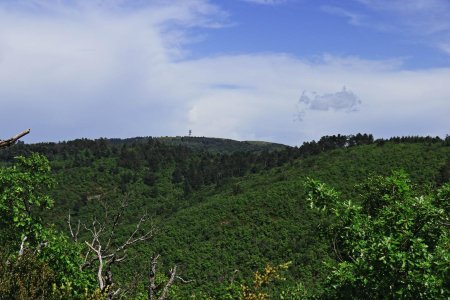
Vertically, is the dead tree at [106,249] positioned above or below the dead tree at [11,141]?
below

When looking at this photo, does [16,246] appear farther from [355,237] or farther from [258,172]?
[258,172]

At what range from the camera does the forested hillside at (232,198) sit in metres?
72.8

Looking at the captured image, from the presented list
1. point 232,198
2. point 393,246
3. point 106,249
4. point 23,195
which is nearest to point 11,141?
point 106,249

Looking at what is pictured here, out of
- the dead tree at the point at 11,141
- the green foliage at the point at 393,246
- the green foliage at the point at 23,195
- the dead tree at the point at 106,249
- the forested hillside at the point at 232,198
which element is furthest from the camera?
the forested hillside at the point at 232,198

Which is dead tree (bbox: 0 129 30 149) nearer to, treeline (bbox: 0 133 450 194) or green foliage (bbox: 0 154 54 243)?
green foliage (bbox: 0 154 54 243)

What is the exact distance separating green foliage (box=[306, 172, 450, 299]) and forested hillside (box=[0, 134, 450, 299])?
983 inches

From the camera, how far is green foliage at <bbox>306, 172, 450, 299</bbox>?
10.1m

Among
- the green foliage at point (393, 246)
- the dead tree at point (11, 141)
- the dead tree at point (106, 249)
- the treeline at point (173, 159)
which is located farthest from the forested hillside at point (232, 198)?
the dead tree at point (11, 141)

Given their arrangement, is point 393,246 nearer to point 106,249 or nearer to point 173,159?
point 106,249

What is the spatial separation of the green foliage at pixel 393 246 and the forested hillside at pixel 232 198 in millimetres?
24963

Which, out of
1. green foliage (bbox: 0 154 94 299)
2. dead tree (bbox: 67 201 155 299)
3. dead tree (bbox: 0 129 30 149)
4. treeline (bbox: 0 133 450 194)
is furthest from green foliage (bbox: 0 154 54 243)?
treeline (bbox: 0 133 450 194)

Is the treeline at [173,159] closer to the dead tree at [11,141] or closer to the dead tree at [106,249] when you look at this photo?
the dead tree at [106,249]

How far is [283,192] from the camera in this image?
94688mm

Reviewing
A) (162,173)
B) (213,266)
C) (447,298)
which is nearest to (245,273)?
(213,266)
